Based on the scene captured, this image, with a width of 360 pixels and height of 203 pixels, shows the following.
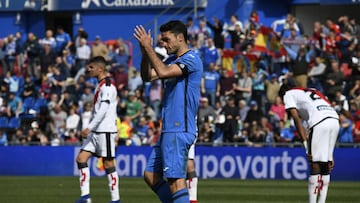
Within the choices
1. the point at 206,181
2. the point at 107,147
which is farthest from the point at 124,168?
the point at 107,147

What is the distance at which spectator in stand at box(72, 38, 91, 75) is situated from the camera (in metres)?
34.2

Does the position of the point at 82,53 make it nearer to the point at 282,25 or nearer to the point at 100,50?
the point at 100,50

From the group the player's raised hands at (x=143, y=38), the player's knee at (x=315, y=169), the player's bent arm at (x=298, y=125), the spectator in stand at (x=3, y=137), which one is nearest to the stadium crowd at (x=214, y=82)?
the spectator in stand at (x=3, y=137)

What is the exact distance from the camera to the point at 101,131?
1648cm

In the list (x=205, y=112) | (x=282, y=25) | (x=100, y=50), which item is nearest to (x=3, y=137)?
(x=100, y=50)

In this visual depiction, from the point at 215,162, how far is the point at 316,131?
12.5 meters

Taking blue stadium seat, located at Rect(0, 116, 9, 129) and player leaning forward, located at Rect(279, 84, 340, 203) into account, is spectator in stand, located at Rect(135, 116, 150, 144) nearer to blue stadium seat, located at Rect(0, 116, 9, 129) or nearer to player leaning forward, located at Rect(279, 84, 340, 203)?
blue stadium seat, located at Rect(0, 116, 9, 129)

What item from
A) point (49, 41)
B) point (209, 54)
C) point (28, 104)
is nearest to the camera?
point (209, 54)

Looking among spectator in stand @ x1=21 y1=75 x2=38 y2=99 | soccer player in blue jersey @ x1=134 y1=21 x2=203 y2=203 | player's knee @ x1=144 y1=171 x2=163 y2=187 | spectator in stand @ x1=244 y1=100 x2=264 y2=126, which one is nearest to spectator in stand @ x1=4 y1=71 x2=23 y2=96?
spectator in stand @ x1=21 y1=75 x2=38 y2=99

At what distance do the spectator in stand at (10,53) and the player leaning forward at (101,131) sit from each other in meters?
19.3

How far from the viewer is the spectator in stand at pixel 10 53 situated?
3553 centimetres

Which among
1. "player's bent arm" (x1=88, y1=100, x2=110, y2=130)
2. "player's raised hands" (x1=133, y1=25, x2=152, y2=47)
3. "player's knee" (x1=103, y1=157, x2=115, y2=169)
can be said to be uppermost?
"player's raised hands" (x1=133, y1=25, x2=152, y2=47)

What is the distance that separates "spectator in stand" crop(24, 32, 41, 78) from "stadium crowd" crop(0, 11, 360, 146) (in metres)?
0.03

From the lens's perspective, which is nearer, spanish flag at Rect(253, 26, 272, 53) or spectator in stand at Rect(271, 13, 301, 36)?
spectator in stand at Rect(271, 13, 301, 36)
